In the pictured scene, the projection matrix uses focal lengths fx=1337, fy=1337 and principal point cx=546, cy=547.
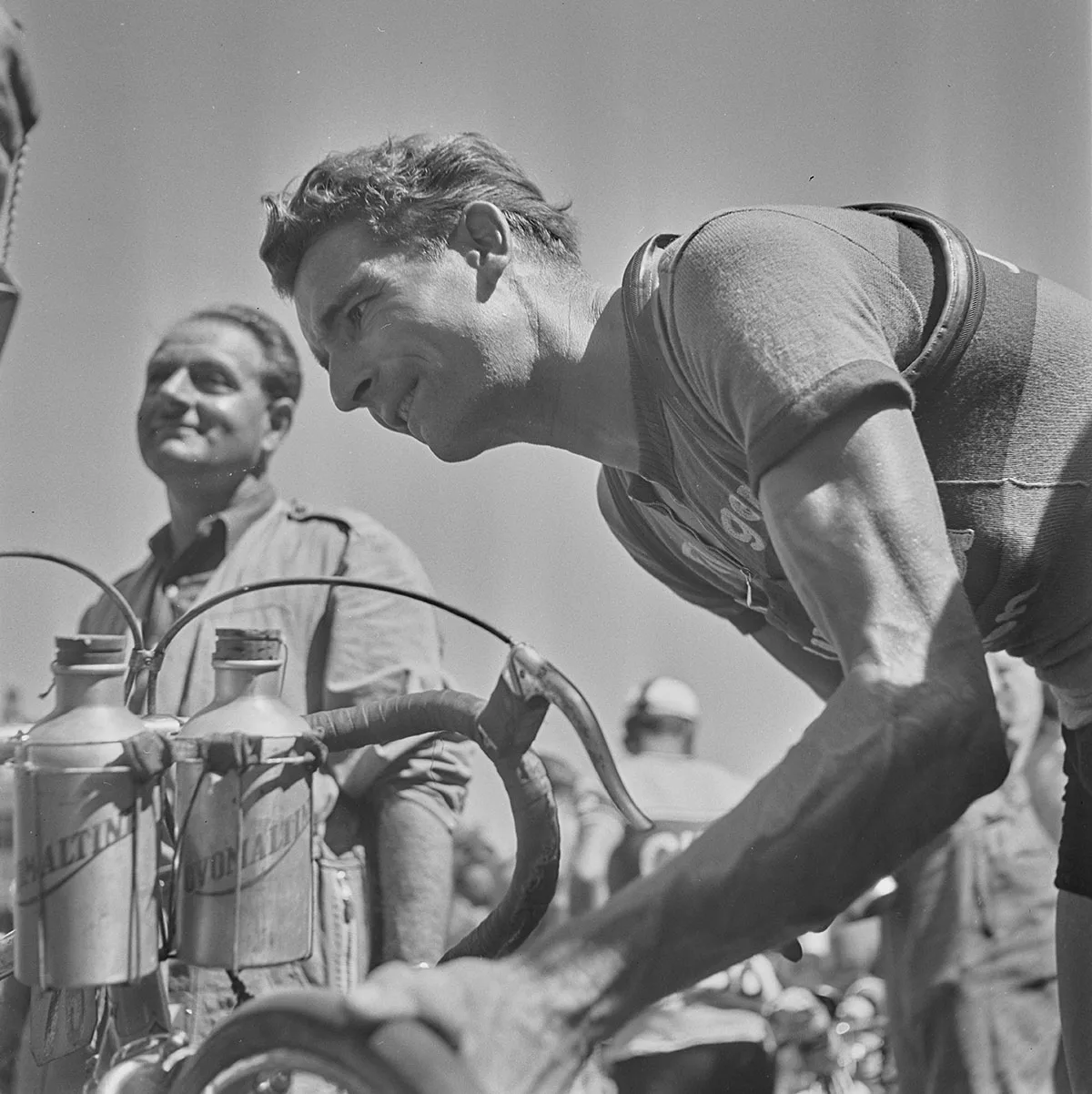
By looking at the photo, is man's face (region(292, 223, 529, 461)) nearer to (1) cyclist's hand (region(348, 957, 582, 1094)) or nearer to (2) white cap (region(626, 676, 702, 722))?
(1) cyclist's hand (region(348, 957, 582, 1094))

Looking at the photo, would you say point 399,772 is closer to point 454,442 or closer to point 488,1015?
point 454,442

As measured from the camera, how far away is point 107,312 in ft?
6.78

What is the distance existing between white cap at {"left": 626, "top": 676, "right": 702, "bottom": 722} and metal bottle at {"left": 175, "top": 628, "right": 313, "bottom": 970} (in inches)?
56.3

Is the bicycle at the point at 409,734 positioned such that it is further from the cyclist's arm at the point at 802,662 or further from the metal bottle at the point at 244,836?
the cyclist's arm at the point at 802,662

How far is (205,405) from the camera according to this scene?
8.30 ft

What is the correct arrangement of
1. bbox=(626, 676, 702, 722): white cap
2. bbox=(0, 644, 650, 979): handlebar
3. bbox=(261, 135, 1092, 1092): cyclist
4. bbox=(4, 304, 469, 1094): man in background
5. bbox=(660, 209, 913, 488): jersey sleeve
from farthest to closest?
bbox=(626, 676, 702, 722): white cap
bbox=(4, 304, 469, 1094): man in background
bbox=(0, 644, 650, 979): handlebar
bbox=(660, 209, 913, 488): jersey sleeve
bbox=(261, 135, 1092, 1092): cyclist

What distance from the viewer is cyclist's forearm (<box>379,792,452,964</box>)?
7.20 feet

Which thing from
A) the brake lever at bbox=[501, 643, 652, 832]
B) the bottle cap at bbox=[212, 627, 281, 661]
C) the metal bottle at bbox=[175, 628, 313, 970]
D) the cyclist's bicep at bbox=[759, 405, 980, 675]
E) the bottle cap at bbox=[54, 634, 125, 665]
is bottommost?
the metal bottle at bbox=[175, 628, 313, 970]

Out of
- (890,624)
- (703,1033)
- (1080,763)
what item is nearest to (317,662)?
(703,1033)

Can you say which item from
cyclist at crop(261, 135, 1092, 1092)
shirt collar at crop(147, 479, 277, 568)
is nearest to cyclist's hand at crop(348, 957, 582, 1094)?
cyclist at crop(261, 135, 1092, 1092)

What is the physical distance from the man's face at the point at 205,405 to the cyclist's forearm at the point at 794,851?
1.96 meters

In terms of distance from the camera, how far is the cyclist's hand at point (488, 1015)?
2.06 feet

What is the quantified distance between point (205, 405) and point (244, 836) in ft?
5.39

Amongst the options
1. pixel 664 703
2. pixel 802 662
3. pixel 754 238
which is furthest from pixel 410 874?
pixel 754 238
